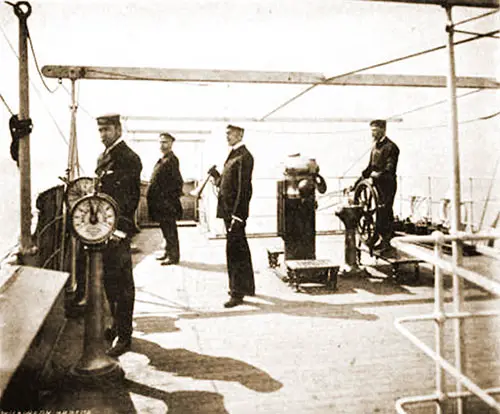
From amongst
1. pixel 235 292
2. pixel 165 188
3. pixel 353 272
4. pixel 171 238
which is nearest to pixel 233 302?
pixel 235 292

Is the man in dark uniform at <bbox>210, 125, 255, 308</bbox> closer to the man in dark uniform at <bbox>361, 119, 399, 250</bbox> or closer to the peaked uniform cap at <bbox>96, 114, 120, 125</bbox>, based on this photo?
the peaked uniform cap at <bbox>96, 114, 120, 125</bbox>

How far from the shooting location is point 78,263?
490 cm

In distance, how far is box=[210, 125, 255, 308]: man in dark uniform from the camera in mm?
4742

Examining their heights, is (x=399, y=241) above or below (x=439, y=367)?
above

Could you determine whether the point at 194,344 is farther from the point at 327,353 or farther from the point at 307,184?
the point at 307,184

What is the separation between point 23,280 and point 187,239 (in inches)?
257

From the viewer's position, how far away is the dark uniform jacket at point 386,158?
5652 mm

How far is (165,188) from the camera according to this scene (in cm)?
694

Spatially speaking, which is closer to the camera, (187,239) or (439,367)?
(439,367)

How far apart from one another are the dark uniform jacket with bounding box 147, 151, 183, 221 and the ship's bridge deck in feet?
4.85

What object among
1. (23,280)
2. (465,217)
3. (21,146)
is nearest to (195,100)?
(465,217)

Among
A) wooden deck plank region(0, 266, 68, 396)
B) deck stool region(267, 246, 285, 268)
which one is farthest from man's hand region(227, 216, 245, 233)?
wooden deck plank region(0, 266, 68, 396)

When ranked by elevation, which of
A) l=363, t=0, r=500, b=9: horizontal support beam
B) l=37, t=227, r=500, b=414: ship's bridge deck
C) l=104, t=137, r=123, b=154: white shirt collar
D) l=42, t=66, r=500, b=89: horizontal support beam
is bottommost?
l=37, t=227, r=500, b=414: ship's bridge deck

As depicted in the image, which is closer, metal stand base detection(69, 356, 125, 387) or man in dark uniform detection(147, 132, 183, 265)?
metal stand base detection(69, 356, 125, 387)
